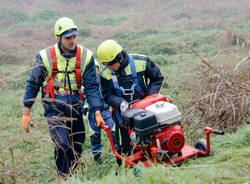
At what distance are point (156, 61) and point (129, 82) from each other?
6.94 m

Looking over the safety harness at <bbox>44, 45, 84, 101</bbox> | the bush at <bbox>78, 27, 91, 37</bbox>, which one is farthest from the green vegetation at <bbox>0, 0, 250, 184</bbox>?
the safety harness at <bbox>44, 45, 84, 101</bbox>

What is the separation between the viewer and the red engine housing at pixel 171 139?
3217 millimetres

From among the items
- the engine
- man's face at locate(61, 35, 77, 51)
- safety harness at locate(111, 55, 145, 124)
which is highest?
man's face at locate(61, 35, 77, 51)

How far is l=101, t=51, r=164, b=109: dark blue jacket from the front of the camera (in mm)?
3865

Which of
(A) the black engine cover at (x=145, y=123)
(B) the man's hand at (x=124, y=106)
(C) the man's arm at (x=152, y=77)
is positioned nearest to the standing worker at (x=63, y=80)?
(B) the man's hand at (x=124, y=106)

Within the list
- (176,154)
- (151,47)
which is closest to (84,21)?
(151,47)

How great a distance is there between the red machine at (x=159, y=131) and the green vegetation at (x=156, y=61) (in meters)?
0.16

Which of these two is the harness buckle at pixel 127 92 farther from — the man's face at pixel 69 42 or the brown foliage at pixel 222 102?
the brown foliage at pixel 222 102

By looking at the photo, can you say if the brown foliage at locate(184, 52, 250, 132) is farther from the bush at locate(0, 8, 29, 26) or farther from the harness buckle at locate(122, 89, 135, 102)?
the bush at locate(0, 8, 29, 26)

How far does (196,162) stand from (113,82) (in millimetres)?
1335

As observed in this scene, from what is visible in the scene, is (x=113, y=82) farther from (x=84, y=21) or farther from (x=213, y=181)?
(x=84, y=21)

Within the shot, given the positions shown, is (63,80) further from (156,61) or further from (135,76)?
(156,61)

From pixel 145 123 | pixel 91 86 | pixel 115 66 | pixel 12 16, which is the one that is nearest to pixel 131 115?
pixel 145 123

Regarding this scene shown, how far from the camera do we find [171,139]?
3.21 m
